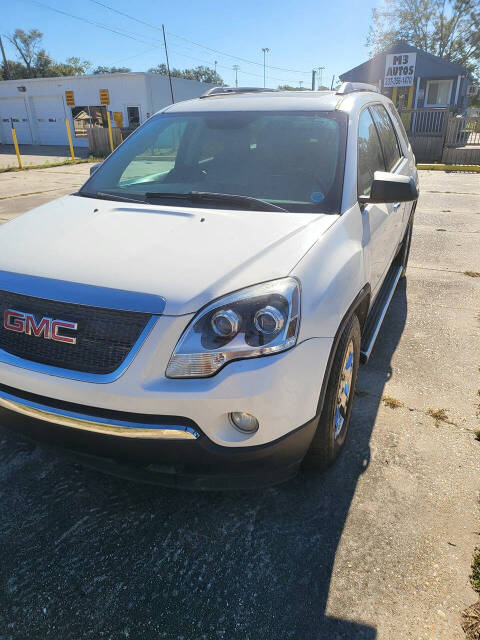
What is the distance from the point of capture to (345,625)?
67.6 inches

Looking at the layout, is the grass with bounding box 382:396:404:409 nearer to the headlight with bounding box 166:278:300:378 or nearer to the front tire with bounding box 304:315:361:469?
the front tire with bounding box 304:315:361:469

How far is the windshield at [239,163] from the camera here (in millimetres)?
2646

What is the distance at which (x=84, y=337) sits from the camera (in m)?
1.83

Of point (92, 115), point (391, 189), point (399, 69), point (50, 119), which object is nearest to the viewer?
point (391, 189)

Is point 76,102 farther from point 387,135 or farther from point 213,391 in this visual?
point 213,391

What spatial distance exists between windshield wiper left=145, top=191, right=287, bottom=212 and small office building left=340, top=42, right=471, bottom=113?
89.4 ft

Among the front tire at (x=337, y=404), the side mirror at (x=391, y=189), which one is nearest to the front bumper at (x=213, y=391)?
the front tire at (x=337, y=404)

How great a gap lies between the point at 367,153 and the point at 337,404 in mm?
1711

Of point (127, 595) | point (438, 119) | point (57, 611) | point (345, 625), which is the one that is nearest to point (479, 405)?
point (345, 625)

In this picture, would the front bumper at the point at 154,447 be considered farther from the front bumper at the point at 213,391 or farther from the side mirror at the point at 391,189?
the side mirror at the point at 391,189

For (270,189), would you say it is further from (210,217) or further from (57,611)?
(57,611)

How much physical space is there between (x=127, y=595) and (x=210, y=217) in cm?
171

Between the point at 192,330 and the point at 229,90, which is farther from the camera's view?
the point at 229,90

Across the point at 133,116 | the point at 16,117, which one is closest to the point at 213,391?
the point at 133,116
